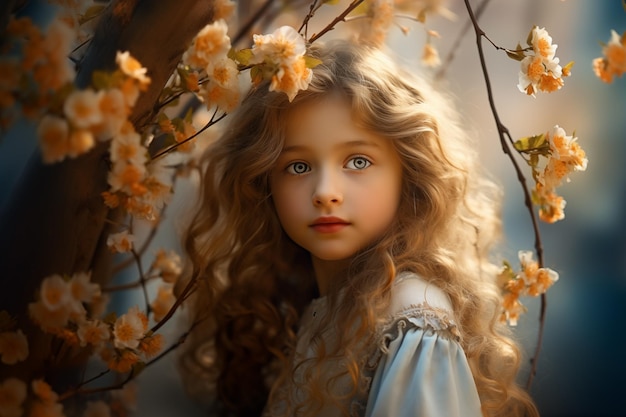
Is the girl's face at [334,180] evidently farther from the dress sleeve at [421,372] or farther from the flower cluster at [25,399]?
the flower cluster at [25,399]

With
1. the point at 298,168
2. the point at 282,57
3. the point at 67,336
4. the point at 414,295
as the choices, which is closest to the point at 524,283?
the point at 414,295

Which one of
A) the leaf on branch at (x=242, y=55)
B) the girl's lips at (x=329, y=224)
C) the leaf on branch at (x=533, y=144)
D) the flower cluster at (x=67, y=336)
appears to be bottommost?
the flower cluster at (x=67, y=336)

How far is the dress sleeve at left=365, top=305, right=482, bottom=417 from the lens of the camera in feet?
3.69

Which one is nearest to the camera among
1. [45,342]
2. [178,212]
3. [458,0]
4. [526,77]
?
[45,342]

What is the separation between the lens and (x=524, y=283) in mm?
1379

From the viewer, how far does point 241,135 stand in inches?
57.6

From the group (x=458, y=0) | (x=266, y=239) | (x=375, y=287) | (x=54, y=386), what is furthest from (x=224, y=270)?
(x=458, y=0)

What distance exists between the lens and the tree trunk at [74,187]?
97cm

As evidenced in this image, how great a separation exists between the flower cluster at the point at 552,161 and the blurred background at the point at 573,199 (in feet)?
1.96

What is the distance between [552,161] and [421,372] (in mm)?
Answer: 440

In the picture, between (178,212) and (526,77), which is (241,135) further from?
(526,77)

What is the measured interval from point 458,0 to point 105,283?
1.39 m

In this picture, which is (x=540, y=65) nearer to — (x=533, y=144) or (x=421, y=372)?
(x=533, y=144)

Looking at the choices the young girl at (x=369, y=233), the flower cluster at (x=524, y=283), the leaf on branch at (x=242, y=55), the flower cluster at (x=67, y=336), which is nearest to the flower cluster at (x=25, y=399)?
the flower cluster at (x=67, y=336)
